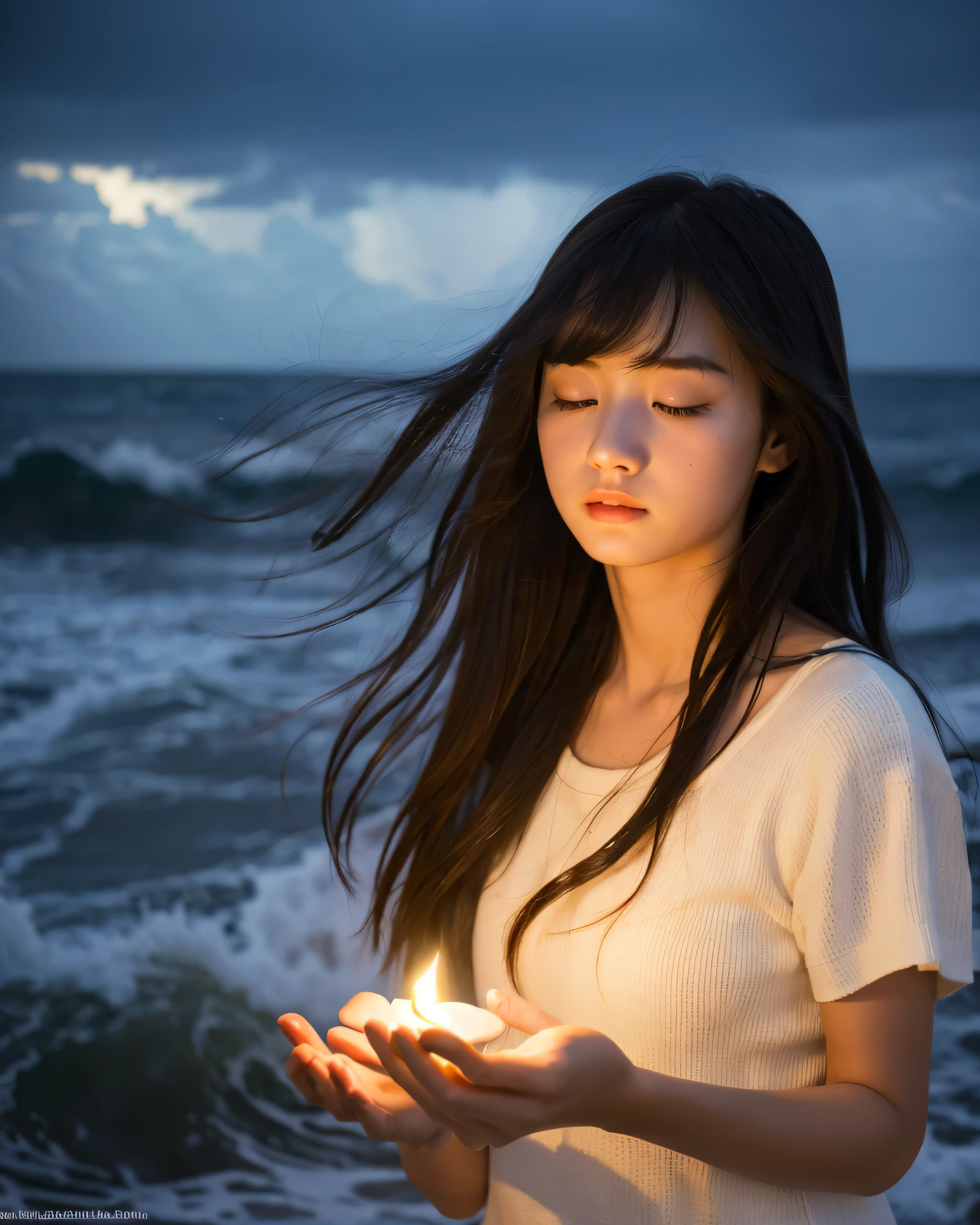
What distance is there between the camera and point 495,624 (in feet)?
4.86

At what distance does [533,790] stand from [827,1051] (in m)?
0.46

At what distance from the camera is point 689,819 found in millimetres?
1130

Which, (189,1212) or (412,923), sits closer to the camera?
(412,923)

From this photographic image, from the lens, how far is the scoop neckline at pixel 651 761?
113cm

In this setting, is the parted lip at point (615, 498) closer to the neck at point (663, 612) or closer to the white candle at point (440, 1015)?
the neck at point (663, 612)

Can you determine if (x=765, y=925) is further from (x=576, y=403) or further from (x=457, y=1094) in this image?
(x=576, y=403)

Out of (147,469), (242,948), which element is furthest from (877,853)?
(147,469)

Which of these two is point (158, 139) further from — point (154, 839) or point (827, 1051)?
Answer: point (827, 1051)

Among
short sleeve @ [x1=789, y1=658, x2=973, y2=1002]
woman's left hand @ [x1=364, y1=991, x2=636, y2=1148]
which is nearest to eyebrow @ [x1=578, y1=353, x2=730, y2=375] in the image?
short sleeve @ [x1=789, y1=658, x2=973, y2=1002]

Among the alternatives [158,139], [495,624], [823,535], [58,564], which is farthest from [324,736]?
[823,535]

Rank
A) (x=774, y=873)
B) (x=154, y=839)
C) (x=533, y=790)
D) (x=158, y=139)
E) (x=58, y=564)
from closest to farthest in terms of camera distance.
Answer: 1. (x=774, y=873)
2. (x=533, y=790)
3. (x=154, y=839)
4. (x=158, y=139)
5. (x=58, y=564)

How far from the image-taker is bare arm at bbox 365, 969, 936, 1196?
88 cm

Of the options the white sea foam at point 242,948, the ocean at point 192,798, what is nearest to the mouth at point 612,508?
the ocean at point 192,798

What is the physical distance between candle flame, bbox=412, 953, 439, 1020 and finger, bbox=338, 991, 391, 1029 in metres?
0.10
